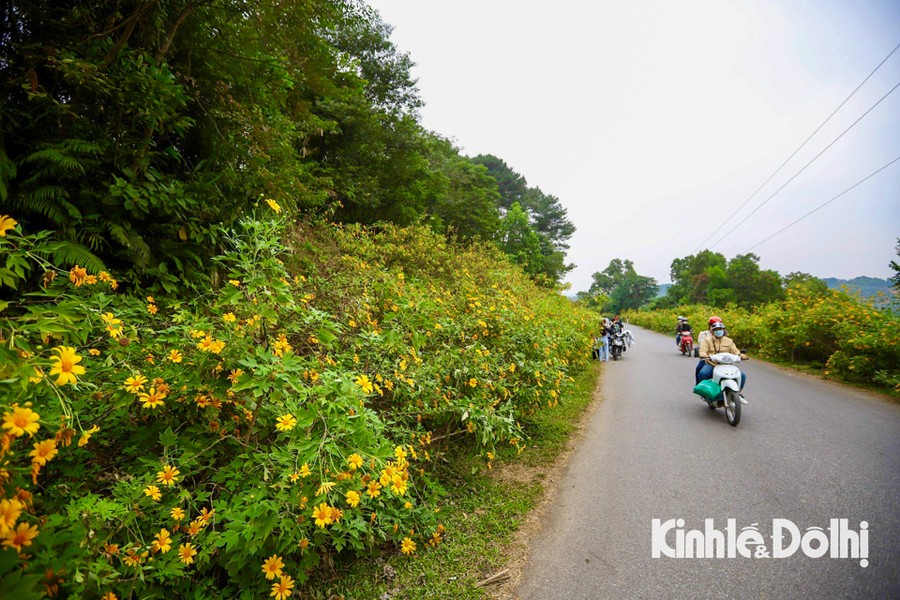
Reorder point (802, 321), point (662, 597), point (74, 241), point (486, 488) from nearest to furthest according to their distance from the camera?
1. point (662, 597)
2. point (74, 241)
3. point (486, 488)
4. point (802, 321)

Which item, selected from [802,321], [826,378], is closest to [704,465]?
[826,378]

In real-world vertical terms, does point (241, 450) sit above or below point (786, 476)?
above

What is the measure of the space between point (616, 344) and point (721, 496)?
9.63m

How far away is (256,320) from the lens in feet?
6.15

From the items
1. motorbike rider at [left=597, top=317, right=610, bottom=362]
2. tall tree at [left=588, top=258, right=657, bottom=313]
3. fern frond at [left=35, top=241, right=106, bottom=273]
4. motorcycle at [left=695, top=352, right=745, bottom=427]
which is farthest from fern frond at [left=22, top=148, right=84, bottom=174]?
tall tree at [left=588, top=258, right=657, bottom=313]

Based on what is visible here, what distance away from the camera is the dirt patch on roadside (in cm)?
220

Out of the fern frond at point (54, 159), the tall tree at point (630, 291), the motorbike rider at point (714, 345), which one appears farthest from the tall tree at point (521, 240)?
the tall tree at point (630, 291)

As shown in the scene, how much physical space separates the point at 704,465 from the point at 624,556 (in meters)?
1.99

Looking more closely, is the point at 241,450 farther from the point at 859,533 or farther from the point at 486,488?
the point at 859,533

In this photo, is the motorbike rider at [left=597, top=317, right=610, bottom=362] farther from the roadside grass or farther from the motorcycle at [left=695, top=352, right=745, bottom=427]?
the roadside grass

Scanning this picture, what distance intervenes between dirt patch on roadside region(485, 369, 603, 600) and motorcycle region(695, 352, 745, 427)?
2.09m

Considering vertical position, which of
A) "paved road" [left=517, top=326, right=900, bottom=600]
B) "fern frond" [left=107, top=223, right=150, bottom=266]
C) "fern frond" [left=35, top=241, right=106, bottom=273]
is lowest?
"paved road" [left=517, top=326, right=900, bottom=600]

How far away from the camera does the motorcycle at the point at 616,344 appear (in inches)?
479

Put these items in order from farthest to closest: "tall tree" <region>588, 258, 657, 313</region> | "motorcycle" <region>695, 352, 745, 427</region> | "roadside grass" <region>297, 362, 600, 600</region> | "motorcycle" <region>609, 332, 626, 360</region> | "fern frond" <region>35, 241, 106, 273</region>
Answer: "tall tree" <region>588, 258, 657, 313</region> → "motorcycle" <region>609, 332, 626, 360</region> → "motorcycle" <region>695, 352, 745, 427</region> → "fern frond" <region>35, 241, 106, 273</region> → "roadside grass" <region>297, 362, 600, 600</region>
